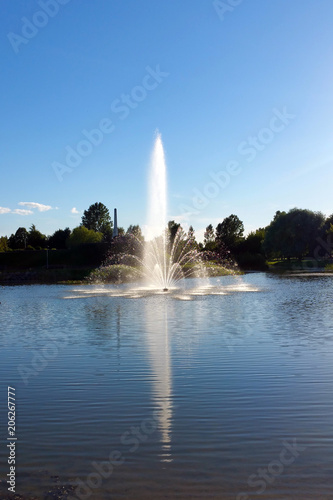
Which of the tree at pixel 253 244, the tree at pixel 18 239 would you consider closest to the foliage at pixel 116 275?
the tree at pixel 253 244

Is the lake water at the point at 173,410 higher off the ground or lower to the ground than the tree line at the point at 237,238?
lower

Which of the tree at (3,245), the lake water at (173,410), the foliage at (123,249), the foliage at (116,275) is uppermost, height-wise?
the tree at (3,245)

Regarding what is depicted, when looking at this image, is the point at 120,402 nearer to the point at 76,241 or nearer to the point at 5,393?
the point at 5,393

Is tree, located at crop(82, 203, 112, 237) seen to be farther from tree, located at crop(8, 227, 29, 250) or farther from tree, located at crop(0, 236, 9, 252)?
tree, located at crop(0, 236, 9, 252)

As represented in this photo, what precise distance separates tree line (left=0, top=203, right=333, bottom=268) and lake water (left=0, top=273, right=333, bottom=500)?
6824 cm

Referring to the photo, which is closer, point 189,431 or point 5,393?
point 189,431

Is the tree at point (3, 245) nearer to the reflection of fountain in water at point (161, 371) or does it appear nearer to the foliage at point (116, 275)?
the foliage at point (116, 275)

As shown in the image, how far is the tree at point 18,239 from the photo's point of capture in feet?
506

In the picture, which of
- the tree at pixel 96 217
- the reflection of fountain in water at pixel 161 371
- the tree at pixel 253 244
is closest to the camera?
the reflection of fountain in water at pixel 161 371

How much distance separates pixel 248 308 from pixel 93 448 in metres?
20.2

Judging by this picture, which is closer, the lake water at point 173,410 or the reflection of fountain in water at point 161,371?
the lake water at point 173,410

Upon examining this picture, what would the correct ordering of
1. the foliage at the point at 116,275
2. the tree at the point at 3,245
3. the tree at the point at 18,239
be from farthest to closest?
the tree at the point at 18,239 < the tree at the point at 3,245 < the foliage at the point at 116,275

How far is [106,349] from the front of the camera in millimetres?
15000

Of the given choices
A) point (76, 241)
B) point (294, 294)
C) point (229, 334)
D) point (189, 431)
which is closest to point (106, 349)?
point (229, 334)
